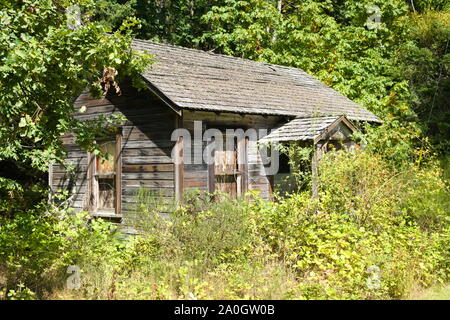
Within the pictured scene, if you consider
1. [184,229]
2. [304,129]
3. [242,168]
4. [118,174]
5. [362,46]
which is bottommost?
[184,229]

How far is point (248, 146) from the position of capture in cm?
1112

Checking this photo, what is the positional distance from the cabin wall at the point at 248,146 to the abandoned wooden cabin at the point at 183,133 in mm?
21

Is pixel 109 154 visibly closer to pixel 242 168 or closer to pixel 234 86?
pixel 242 168

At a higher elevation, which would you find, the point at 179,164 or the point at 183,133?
the point at 183,133

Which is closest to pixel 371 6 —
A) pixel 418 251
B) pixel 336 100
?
pixel 336 100

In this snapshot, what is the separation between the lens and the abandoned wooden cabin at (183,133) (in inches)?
383

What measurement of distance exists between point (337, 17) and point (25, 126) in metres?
23.3

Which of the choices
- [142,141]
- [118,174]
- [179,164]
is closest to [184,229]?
[179,164]

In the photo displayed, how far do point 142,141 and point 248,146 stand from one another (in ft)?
8.38

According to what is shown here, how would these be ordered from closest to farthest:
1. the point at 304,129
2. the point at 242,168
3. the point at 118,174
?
1. the point at 118,174
2. the point at 304,129
3. the point at 242,168

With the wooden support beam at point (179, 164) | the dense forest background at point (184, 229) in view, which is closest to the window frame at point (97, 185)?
the dense forest background at point (184, 229)

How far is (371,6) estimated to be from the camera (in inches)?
801
